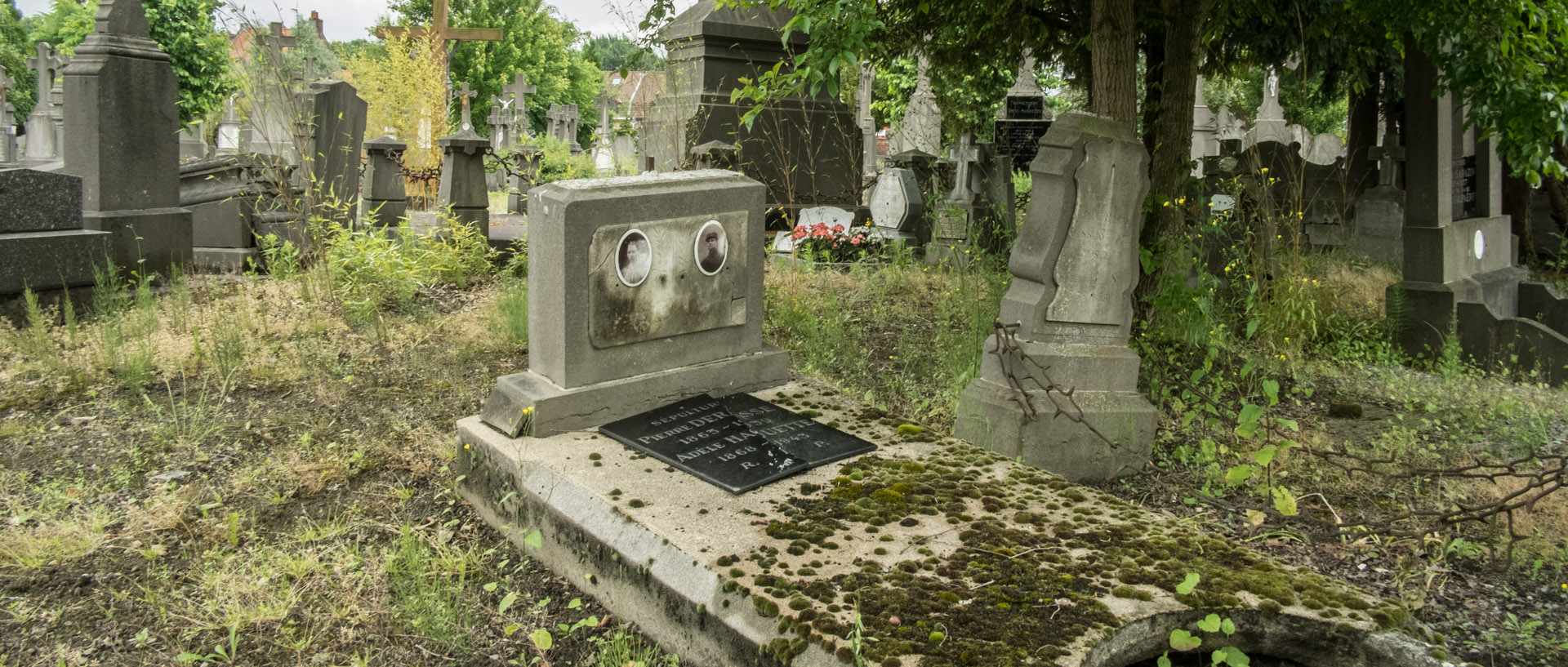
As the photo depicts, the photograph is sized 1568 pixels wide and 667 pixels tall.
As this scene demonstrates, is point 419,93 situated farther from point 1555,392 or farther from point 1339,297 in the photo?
point 1555,392

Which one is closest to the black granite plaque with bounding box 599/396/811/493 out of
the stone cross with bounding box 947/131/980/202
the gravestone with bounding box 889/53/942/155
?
the stone cross with bounding box 947/131/980/202

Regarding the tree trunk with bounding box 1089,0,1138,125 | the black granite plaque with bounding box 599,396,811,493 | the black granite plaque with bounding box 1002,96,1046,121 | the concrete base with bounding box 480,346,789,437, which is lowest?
the black granite plaque with bounding box 599,396,811,493

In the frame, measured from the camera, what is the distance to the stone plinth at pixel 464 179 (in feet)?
28.6

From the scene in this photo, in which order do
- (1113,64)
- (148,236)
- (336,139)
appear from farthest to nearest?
1. (336,139)
2. (148,236)
3. (1113,64)

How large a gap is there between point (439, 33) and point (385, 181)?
15.2m

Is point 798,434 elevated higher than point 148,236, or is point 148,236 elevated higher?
point 148,236

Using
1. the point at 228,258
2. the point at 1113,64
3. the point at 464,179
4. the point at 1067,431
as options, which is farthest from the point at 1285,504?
the point at 228,258

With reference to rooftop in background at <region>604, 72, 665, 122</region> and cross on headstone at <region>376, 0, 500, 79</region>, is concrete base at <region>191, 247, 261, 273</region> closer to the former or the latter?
rooftop in background at <region>604, 72, 665, 122</region>

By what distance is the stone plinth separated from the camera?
8.71 m

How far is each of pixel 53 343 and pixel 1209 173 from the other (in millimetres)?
10116

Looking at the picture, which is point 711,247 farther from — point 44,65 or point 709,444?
point 44,65

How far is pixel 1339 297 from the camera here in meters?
7.28

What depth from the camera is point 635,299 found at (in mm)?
3891

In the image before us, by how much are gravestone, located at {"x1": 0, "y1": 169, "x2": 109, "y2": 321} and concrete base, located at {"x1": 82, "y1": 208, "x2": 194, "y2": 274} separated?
55cm
